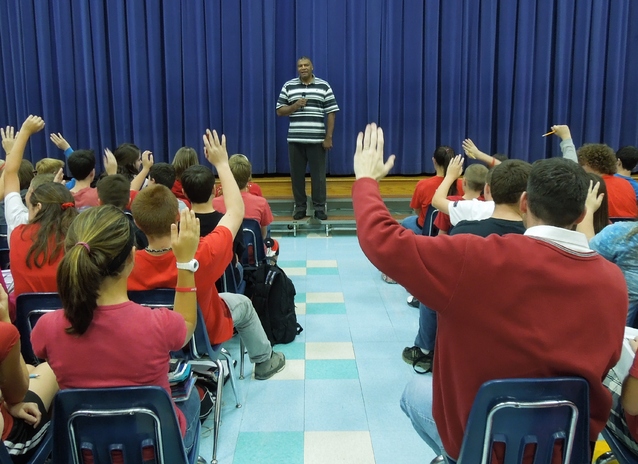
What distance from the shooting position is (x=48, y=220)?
204 centimetres

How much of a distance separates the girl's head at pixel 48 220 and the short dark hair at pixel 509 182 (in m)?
1.60

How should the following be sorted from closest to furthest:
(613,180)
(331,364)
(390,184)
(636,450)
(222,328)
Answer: (636,450) < (222,328) < (331,364) < (613,180) < (390,184)

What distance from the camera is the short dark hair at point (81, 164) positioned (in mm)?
3377

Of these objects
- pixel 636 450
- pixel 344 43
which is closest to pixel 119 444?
pixel 636 450

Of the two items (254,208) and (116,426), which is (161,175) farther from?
(116,426)

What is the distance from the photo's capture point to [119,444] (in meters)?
1.34

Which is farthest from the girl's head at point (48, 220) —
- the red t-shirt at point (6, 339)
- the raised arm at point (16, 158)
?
the red t-shirt at point (6, 339)

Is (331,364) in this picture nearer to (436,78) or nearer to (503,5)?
(436,78)

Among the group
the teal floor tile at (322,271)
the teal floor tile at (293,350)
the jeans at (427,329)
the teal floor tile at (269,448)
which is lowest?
the teal floor tile at (322,271)

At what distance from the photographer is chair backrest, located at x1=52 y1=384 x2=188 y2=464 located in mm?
1284

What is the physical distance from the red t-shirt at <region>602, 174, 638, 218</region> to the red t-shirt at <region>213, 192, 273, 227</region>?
2.03 meters

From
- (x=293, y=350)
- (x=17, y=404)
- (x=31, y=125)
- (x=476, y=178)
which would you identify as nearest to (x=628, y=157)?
(x=476, y=178)

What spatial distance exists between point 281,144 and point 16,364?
5791 millimetres

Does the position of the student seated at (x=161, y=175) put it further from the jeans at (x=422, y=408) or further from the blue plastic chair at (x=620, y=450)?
the blue plastic chair at (x=620, y=450)
